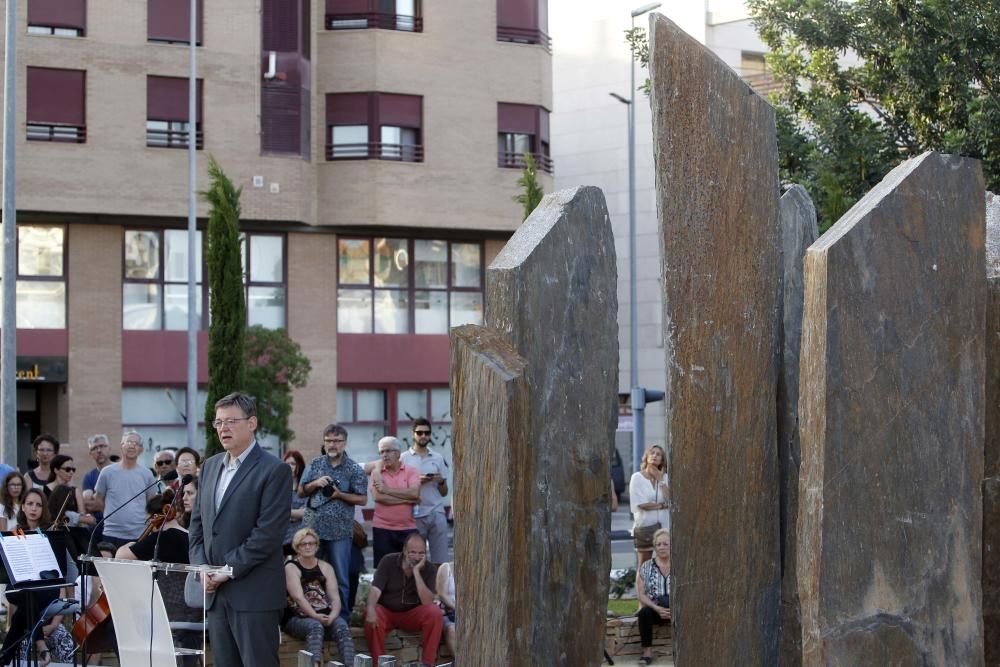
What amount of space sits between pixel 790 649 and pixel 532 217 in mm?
2140

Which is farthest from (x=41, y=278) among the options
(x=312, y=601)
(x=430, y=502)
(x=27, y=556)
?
(x=27, y=556)

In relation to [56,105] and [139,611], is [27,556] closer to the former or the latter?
[139,611]

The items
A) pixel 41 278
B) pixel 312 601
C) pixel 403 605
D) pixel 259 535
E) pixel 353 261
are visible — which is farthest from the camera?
pixel 353 261

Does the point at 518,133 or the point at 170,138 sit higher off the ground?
the point at 518,133

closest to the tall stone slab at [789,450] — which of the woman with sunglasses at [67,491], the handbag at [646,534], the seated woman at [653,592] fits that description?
the seated woman at [653,592]

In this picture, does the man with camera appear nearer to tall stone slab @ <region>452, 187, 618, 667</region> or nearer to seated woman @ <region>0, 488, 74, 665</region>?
seated woman @ <region>0, 488, 74, 665</region>

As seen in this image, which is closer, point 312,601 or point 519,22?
point 312,601

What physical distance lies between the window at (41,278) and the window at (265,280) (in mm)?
3786

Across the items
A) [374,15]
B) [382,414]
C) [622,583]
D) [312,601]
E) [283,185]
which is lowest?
[622,583]

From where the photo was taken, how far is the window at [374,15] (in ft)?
108

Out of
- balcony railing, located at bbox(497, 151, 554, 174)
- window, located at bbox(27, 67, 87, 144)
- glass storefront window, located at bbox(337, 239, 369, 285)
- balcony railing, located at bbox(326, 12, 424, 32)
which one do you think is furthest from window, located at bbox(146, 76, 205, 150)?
balcony railing, located at bbox(497, 151, 554, 174)

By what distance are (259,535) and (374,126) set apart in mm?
25418

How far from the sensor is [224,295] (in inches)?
1002

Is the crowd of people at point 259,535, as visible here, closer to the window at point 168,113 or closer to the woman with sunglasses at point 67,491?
the woman with sunglasses at point 67,491
